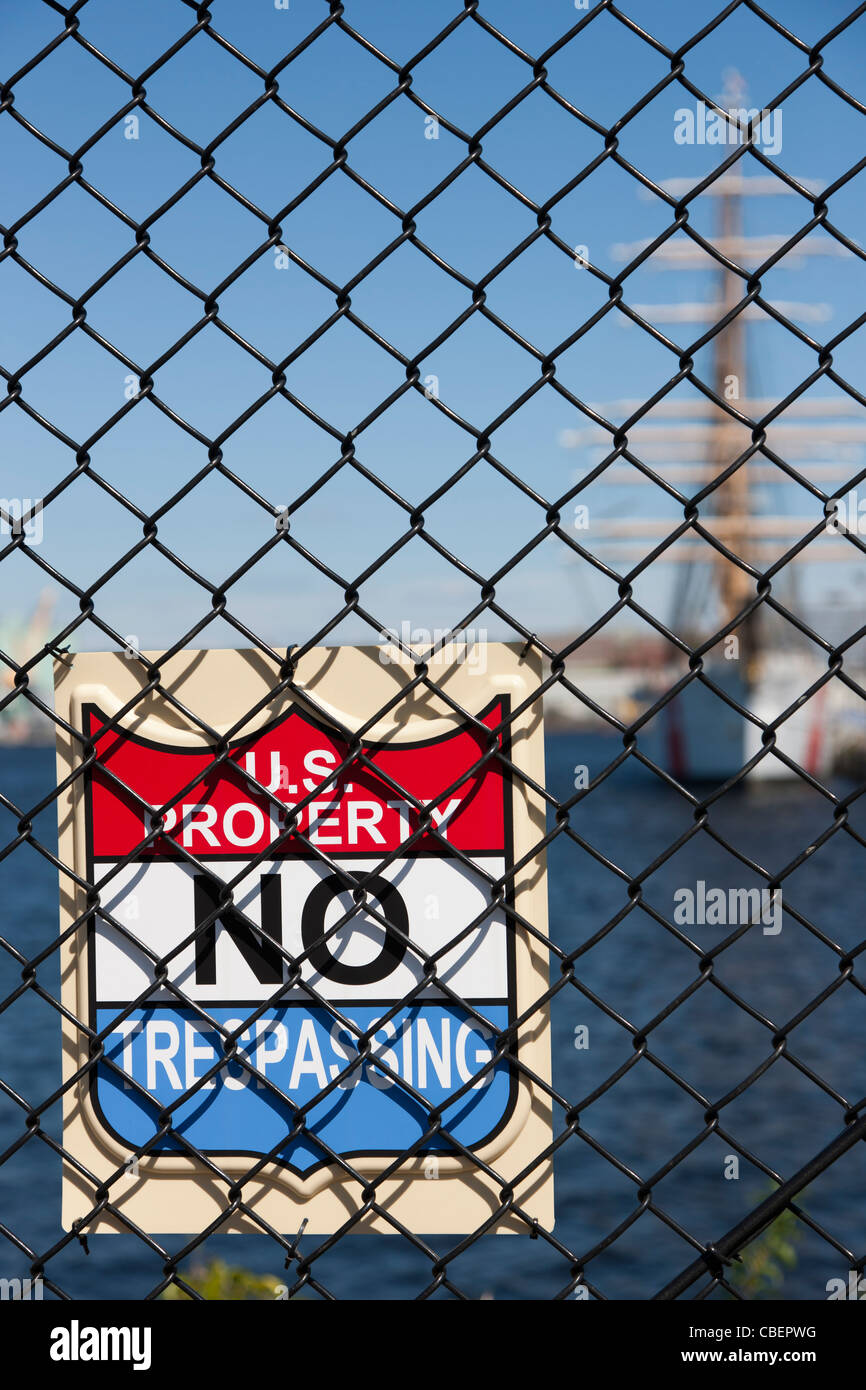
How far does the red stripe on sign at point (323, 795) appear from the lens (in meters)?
1.89

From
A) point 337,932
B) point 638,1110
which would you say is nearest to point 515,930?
point 337,932

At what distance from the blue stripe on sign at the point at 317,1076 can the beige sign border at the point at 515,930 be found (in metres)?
0.04

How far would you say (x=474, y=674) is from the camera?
1.91m

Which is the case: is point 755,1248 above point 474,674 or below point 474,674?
below

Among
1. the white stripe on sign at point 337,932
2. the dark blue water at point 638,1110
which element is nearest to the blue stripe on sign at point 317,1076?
the white stripe on sign at point 337,932

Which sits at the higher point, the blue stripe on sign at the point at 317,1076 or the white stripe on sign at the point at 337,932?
the white stripe on sign at the point at 337,932

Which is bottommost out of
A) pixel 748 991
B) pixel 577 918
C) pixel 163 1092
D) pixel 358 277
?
pixel 163 1092

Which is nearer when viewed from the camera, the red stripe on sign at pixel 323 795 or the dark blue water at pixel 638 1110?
the red stripe on sign at pixel 323 795

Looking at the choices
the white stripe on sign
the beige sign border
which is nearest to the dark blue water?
the beige sign border

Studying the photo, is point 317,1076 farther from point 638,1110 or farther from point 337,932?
point 638,1110

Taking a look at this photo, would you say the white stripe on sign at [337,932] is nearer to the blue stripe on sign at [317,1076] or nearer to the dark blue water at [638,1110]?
the blue stripe on sign at [317,1076]

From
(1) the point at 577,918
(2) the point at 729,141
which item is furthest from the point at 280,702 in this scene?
(1) the point at 577,918

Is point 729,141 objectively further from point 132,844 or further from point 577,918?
point 577,918
